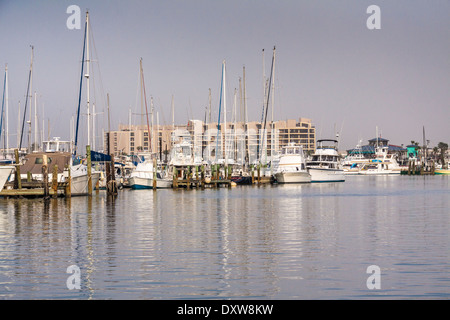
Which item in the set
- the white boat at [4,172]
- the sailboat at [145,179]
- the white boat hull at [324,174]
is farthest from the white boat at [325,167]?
the white boat at [4,172]

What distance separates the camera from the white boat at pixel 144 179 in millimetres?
75250

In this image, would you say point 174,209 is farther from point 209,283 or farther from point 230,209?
point 209,283

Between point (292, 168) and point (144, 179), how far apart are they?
967 inches

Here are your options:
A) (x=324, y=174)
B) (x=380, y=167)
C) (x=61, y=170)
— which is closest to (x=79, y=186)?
(x=61, y=170)

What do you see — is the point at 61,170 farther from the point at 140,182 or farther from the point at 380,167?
the point at 380,167

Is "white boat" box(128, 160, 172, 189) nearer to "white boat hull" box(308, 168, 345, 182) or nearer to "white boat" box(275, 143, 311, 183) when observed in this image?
"white boat" box(275, 143, 311, 183)

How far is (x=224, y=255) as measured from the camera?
20969 millimetres

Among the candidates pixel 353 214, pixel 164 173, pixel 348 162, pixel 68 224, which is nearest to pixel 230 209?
pixel 353 214

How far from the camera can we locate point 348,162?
197125mm

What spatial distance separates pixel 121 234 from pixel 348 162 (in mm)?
175019

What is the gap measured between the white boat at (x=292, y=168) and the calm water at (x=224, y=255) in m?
53.0

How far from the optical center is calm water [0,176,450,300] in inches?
612

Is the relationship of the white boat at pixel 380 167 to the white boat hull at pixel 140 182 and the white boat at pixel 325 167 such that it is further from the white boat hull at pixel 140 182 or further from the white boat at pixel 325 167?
the white boat hull at pixel 140 182

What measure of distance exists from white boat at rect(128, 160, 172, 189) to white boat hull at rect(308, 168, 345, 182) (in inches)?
1097
